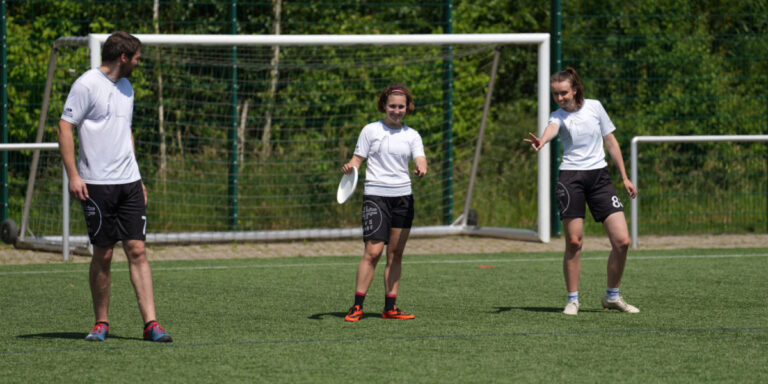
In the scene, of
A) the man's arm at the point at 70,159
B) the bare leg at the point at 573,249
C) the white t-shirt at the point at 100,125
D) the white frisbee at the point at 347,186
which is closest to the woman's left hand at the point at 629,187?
the bare leg at the point at 573,249

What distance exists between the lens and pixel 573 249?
7.09 m

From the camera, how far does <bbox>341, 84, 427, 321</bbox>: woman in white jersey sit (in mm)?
6836

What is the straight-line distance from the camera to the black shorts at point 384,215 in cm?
682

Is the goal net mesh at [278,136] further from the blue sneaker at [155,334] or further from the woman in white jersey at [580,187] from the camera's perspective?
the blue sneaker at [155,334]

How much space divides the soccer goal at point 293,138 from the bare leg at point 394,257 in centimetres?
486

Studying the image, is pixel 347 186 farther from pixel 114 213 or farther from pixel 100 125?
pixel 100 125

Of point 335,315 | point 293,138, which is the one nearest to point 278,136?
point 293,138

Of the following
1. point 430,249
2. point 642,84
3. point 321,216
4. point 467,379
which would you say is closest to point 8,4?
point 321,216

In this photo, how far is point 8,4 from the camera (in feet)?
41.2

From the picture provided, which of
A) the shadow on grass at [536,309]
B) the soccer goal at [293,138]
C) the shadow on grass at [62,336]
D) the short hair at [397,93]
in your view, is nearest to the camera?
the shadow on grass at [62,336]

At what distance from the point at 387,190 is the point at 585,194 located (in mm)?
1385

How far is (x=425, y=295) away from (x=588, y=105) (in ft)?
6.41

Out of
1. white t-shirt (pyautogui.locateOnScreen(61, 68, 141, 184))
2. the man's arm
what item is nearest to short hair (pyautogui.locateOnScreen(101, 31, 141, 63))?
white t-shirt (pyautogui.locateOnScreen(61, 68, 141, 184))

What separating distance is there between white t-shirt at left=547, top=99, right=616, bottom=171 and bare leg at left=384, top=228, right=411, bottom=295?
3.98 feet
